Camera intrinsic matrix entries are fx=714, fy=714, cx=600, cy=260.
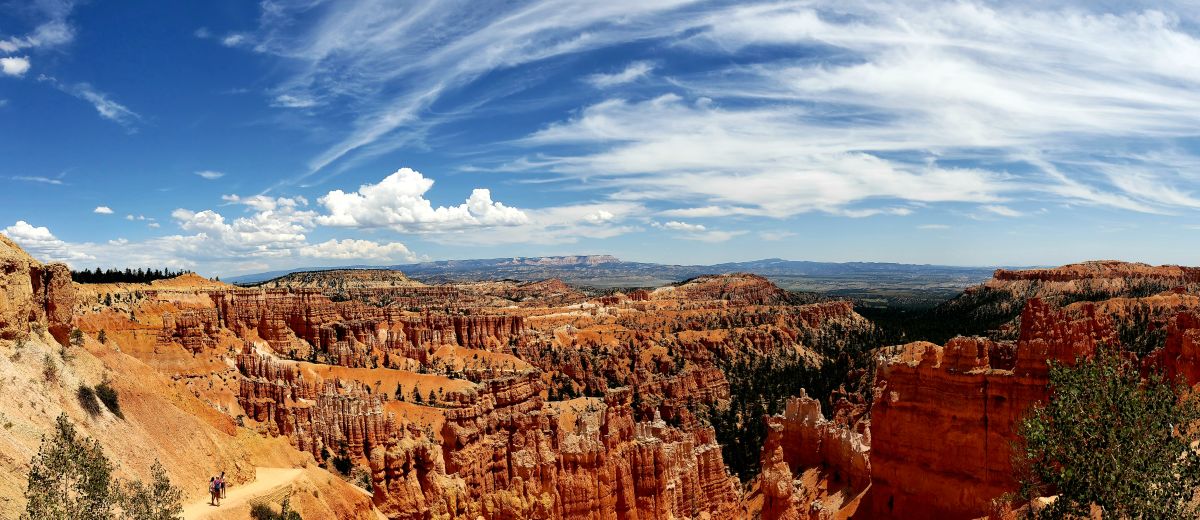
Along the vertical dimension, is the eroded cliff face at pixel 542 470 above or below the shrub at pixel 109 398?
below

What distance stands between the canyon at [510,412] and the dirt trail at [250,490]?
0.67 metres

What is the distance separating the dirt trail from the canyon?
2.21 feet

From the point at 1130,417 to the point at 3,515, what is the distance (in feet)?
73.8

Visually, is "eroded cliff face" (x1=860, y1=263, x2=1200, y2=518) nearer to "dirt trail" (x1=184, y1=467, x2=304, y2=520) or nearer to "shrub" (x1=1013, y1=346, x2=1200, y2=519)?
"shrub" (x1=1013, y1=346, x2=1200, y2=519)

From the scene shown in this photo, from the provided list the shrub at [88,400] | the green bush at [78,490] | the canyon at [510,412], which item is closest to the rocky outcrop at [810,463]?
→ the canyon at [510,412]

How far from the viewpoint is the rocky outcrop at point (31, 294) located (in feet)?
69.2

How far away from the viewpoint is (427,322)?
99.6m

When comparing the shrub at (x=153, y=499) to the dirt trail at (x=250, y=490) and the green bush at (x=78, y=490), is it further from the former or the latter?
the dirt trail at (x=250, y=490)

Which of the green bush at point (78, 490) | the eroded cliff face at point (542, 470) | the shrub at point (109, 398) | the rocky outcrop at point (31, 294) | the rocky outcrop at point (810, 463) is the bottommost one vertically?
the rocky outcrop at point (810, 463)

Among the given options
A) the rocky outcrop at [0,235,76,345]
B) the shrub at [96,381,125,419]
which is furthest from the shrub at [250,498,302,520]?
the rocky outcrop at [0,235,76,345]

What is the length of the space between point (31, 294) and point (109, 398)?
4053 mm

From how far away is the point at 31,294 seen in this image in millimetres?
22594

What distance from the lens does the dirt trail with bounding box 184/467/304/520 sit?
68.4 feet

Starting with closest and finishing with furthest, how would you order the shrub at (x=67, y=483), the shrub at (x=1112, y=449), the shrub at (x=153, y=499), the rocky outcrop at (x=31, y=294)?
the shrub at (x=1112, y=449)
the shrub at (x=67, y=483)
the shrub at (x=153, y=499)
the rocky outcrop at (x=31, y=294)
